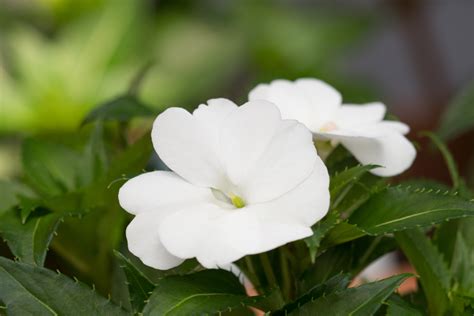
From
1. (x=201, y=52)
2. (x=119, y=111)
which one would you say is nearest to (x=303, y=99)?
(x=119, y=111)

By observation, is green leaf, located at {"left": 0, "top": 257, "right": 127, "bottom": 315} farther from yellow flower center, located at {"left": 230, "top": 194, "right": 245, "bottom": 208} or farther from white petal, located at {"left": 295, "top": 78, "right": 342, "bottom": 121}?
white petal, located at {"left": 295, "top": 78, "right": 342, "bottom": 121}

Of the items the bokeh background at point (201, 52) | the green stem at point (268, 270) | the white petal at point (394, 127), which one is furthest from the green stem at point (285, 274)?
the bokeh background at point (201, 52)

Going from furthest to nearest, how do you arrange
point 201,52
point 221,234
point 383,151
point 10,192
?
point 201,52 → point 10,192 → point 383,151 → point 221,234

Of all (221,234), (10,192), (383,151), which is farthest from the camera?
(10,192)

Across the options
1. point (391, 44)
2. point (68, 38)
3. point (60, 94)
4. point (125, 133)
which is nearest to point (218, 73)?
point (68, 38)

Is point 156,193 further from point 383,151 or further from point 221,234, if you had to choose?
point 383,151

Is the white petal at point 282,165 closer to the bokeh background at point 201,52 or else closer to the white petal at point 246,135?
the white petal at point 246,135

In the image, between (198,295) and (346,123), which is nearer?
(198,295)
